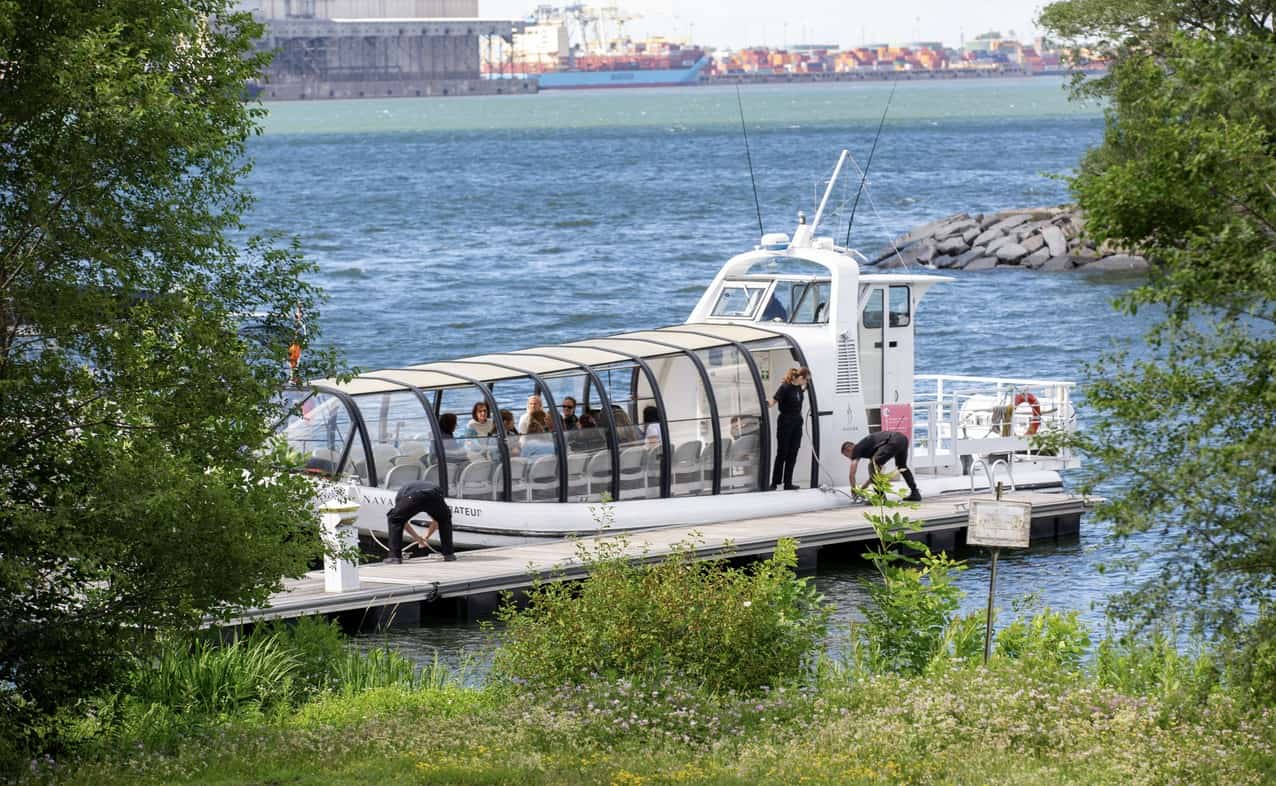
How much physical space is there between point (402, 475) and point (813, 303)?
5.99 meters

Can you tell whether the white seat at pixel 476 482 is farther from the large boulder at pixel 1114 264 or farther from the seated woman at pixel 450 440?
the large boulder at pixel 1114 264

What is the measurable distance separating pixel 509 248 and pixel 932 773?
219 feet

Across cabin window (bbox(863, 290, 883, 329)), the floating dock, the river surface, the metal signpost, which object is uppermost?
cabin window (bbox(863, 290, 883, 329))

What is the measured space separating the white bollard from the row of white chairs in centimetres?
243

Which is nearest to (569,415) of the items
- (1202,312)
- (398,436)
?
(398,436)

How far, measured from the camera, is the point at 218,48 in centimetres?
1052

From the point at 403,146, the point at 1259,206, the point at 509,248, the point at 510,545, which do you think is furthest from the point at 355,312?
the point at 403,146

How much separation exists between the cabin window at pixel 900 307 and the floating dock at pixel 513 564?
2.35 m

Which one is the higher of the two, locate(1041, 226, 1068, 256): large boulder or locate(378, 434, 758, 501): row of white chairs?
locate(378, 434, 758, 501): row of white chairs

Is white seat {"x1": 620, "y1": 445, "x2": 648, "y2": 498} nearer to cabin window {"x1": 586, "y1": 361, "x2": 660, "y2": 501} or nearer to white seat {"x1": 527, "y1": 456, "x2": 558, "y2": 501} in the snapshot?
cabin window {"x1": 586, "y1": 361, "x2": 660, "y2": 501}

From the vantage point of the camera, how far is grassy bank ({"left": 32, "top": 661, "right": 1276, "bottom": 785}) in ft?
32.1

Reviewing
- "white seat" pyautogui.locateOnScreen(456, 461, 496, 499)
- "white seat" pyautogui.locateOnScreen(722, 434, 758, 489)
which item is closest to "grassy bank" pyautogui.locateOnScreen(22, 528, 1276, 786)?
"white seat" pyautogui.locateOnScreen(456, 461, 496, 499)

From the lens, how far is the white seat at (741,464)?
843 inches

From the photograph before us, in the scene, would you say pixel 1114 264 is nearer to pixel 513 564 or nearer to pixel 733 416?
pixel 733 416
